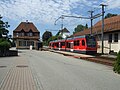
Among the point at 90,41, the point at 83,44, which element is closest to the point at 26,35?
the point at 83,44

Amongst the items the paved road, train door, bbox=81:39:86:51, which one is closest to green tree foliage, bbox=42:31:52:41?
train door, bbox=81:39:86:51

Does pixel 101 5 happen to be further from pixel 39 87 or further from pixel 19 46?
pixel 19 46

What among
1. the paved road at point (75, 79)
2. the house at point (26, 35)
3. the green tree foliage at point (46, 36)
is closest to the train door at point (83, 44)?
the paved road at point (75, 79)

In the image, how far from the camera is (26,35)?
95.6 metres

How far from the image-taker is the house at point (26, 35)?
303 ft

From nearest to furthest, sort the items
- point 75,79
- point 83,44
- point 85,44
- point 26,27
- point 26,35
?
point 75,79 < point 85,44 < point 83,44 < point 26,35 < point 26,27

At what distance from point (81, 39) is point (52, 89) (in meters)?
29.1

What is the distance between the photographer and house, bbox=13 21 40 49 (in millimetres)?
92250

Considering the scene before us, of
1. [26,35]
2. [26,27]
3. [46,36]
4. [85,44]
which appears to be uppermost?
[26,27]

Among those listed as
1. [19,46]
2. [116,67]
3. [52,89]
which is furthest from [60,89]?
[19,46]

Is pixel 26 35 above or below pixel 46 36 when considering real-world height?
below

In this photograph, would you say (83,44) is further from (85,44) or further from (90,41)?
(90,41)

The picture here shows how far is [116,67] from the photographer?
1575cm

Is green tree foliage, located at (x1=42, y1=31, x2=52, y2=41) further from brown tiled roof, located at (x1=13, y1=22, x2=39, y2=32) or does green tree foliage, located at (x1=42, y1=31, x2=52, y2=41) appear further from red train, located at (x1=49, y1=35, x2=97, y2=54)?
red train, located at (x1=49, y1=35, x2=97, y2=54)
